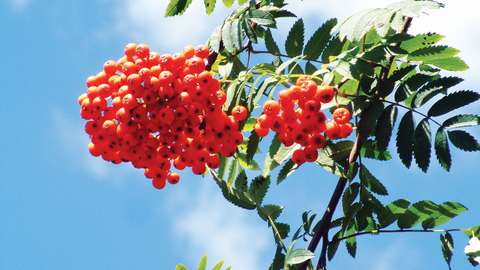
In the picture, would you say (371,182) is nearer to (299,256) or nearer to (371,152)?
(371,152)

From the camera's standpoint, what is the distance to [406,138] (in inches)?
88.5

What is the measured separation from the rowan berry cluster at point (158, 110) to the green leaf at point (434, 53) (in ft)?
3.85

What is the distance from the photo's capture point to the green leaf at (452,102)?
7.16 feet

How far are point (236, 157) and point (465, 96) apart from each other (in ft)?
5.78

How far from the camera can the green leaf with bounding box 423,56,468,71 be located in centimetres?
239

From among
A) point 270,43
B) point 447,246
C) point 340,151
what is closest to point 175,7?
point 270,43

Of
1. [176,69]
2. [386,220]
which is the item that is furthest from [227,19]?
[386,220]

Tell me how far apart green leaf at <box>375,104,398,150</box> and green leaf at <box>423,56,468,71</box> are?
447 millimetres

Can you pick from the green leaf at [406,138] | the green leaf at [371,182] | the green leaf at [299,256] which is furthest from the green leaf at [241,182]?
the green leaf at [406,138]

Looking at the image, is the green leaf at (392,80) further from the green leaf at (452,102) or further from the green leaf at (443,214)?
the green leaf at (443,214)

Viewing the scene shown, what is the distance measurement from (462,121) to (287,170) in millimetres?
1105

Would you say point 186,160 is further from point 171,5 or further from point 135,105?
point 171,5

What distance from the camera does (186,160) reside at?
8.78 ft

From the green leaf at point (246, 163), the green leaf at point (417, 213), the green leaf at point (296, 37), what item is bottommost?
the green leaf at point (417, 213)
